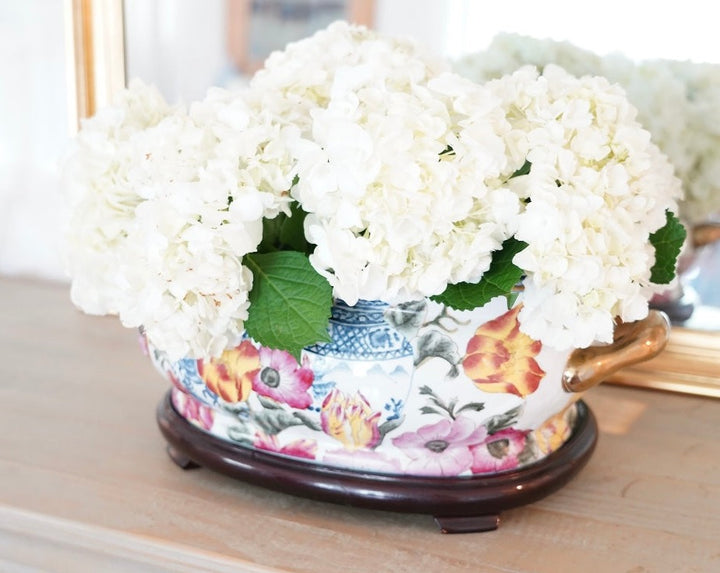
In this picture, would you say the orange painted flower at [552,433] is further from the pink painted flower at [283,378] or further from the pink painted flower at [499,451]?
the pink painted flower at [283,378]

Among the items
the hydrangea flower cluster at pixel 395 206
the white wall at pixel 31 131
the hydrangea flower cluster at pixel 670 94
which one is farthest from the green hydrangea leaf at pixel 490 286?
the white wall at pixel 31 131

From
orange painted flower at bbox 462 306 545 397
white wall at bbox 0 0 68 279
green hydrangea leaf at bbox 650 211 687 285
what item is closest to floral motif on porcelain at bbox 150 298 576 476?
orange painted flower at bbox 462 306 545 397

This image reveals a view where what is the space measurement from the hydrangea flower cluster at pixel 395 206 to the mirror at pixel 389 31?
0.97ft

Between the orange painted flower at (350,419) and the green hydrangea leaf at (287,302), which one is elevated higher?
the green hydrangea leaf at (287,302)

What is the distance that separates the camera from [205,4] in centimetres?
100

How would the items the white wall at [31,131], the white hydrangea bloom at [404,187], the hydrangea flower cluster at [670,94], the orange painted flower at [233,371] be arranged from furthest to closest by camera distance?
1. the white wall at [31,131]
2. the hydrangea flower cluster at [670,94]
3. the orange painted flower at [233,371]
4. the white hydrangea bloom at [404,187]

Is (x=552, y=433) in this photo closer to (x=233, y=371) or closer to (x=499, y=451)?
(x=499, y=451)

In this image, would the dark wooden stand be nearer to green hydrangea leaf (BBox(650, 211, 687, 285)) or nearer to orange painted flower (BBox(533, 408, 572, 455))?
orange painted flower (BBox(533, 408, 572, 455))

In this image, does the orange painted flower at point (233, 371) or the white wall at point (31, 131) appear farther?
the white wall at point (31, 131)

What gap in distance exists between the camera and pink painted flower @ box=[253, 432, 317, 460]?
634 millimetres

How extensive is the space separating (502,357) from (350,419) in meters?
0.11

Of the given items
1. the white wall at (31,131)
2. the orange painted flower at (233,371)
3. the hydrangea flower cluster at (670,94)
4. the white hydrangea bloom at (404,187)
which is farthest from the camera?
the white wall at (31,131)

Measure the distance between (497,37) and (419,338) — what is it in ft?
1.36

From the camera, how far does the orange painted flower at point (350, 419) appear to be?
599mm
